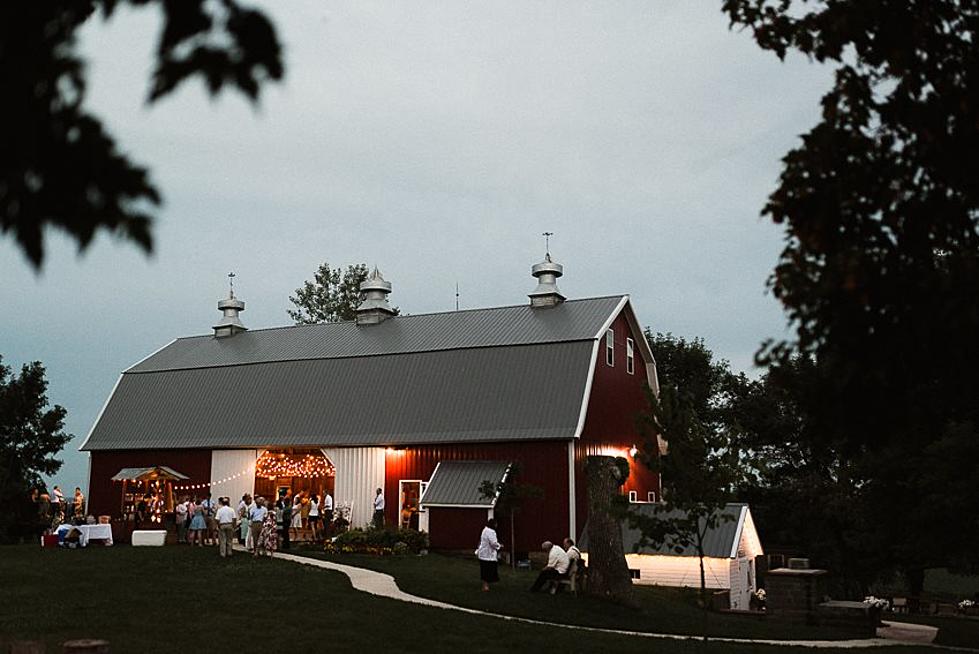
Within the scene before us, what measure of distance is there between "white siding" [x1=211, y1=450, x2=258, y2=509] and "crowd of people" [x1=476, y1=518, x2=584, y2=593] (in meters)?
15.0

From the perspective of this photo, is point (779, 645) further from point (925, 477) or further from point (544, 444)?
point (925, 477)

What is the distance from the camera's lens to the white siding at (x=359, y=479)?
3047 cm

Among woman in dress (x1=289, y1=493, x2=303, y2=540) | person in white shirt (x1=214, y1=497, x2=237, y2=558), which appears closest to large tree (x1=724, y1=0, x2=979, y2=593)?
person in white shirt (x1=214, y1=497, x2=237, y2=558)

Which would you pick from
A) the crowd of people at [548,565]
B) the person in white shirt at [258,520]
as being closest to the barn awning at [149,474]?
the person in white shirt at [258,520]

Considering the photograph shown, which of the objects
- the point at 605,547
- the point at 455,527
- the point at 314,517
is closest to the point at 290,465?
the point at 314,517

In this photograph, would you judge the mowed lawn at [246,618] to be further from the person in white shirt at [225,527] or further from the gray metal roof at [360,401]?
the gray metal roof at [360,401]

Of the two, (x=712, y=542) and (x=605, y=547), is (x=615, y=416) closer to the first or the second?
(x=712, y=542)

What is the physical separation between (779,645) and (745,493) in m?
28.3

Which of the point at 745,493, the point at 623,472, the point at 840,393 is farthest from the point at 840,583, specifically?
the point at 840,393

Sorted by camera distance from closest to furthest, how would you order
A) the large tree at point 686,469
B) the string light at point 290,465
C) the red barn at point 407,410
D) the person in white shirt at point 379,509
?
the large tree at point 686,469 → the red barn at point 407,410 → the person in white shirt at point 379,509 → the string light at point 290,465

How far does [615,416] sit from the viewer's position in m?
31.5

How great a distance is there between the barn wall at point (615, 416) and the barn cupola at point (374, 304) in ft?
30.8

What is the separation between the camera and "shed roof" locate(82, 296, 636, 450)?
2931cm

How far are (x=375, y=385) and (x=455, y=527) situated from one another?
614cm
